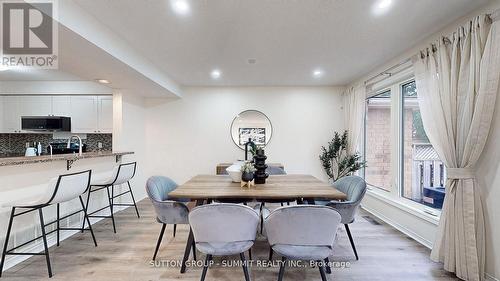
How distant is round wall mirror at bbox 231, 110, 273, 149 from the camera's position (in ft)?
17.3

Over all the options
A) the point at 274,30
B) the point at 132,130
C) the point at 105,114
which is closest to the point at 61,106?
the point at 105,114

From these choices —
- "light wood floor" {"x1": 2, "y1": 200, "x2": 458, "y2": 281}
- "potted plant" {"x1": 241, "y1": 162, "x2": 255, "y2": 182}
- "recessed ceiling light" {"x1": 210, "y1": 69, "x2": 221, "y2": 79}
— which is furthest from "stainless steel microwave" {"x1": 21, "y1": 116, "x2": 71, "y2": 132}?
"potted plant" {"x1": 241, "y1": 162, "x2": 255, "y2": 182}

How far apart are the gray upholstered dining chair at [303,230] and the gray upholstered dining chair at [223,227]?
0.17 m

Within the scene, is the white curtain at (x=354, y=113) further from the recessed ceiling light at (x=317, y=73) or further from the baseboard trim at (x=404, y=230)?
the baseboard trim at (x=404, y=230)

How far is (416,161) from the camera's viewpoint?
3.31 meters

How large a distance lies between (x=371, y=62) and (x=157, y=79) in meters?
3.44

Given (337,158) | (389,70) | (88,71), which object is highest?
(389,70)

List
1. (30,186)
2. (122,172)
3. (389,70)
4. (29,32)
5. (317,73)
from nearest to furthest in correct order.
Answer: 1. (29,32)
2. (30,186)
3. (122,172)
4. (389,70)
5. (317,73)

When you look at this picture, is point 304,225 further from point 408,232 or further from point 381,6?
point 408,232

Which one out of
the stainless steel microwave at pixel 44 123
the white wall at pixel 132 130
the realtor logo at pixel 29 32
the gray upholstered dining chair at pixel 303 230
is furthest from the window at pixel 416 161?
the stainless steel microwave at pixel 44 123

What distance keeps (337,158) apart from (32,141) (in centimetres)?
647

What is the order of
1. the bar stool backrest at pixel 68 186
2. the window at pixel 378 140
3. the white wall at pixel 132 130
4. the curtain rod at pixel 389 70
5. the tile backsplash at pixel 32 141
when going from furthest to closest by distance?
the tile backsplash at pixel 32 141 < the white wall at pixel 132 130 < the window at pixel 378 140 < the curtain rod at pixel 389 70 < the bar stool backrest at pixel 68 186

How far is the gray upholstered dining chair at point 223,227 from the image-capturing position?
171 cm

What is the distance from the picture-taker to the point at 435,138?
2.54 m
